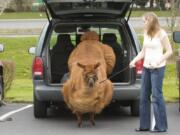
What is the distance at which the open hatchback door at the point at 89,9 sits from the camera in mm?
11087

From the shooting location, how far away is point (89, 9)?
11430 millimetres

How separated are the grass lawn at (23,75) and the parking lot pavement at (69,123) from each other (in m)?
1.90

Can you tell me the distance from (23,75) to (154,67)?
9856 millimetres

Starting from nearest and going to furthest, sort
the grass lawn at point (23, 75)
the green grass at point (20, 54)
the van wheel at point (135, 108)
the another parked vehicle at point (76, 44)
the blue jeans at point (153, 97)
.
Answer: the blue jeans at point (153, 97), the another parked vehicle at point (76, 44), the van wheel at point (135, 108), the grass lawn at point (23, 75), the green grass at point (20, 54)

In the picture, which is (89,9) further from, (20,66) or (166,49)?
(20,66)

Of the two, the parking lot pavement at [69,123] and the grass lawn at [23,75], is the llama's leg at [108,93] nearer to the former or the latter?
Answer: the parking lot pavement at [69,123]

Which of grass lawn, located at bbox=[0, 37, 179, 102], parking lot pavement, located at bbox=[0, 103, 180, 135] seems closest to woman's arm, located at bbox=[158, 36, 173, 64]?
parking lot pavement, located at bbox=[0, 103, 180, 135]

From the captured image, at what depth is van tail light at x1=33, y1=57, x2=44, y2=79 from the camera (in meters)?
11.0

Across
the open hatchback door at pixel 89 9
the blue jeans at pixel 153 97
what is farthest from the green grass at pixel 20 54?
the blue jeans at pixel 153 97

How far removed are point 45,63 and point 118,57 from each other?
57.9 inches

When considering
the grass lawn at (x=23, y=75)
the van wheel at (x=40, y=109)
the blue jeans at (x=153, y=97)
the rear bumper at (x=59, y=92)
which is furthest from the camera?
the grass lawn at (x=23, y=75)

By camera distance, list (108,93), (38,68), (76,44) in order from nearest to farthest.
Answer: (108,93) → (38,68) → (76,44)

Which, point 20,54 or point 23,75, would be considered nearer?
point 23,75

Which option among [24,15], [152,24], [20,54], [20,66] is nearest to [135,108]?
[152,24]
